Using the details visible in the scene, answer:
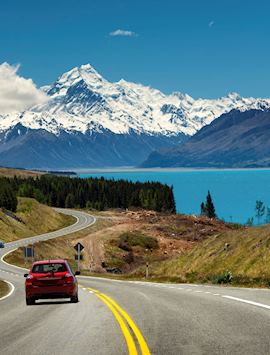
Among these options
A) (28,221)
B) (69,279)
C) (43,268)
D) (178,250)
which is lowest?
(69,279)

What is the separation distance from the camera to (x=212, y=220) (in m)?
137

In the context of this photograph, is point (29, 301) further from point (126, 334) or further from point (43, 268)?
point (126, 334)

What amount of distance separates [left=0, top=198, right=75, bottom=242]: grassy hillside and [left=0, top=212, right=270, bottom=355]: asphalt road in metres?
90.1

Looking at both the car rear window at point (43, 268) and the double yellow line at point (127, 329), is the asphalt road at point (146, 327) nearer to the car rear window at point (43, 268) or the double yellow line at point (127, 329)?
the double yellow line at point (127, 329)

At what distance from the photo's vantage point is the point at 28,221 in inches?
5128

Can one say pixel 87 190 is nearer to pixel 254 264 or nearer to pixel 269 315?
pixel 254 264

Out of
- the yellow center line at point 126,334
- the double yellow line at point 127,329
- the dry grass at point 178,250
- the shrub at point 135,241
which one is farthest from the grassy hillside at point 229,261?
the shrub at point 135,241

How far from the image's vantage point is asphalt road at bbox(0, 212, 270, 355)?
11.9 meters

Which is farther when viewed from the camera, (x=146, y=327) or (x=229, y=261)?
(x=229, y=261)

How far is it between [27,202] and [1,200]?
8243 millimetres

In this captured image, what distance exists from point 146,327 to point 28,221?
118m

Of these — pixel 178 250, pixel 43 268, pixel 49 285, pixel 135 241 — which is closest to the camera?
pixel 49 285

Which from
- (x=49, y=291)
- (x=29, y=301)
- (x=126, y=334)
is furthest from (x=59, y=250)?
(x=126, y=334)

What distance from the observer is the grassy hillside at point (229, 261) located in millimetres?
34969
